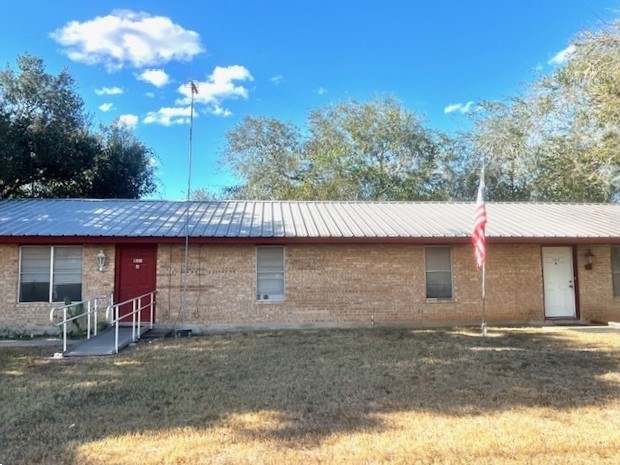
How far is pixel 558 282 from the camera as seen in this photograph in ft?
40.0

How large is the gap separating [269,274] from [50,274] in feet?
17.3

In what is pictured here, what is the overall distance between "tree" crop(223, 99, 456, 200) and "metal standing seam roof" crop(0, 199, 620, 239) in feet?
33.1

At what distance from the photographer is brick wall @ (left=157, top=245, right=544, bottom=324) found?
436 inches

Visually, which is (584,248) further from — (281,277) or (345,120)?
(345,120)

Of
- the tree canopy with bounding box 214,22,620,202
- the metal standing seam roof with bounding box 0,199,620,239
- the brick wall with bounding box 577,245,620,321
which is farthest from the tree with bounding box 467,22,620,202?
the brick wall with bounding box 577,245,620,321

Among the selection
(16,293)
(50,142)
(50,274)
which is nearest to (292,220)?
(50,274)

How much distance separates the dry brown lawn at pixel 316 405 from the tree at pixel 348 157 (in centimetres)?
1744

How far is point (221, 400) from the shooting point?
17.6ft

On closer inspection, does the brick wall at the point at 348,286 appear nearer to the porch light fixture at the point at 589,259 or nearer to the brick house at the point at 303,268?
the brick house at the point at 303,268

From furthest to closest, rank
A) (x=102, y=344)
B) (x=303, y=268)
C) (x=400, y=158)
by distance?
(x=400, y=158) < (x=303, y=268) < (x=102, y=344)

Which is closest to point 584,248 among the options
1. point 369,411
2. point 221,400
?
point 369,411

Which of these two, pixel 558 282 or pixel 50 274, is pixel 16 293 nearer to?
pixel 50 274

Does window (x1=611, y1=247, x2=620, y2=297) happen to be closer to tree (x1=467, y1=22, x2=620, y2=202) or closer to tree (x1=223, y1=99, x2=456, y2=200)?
tree (x1=467, y1=22, x2=620, y2=202)

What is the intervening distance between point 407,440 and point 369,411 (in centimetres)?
84
